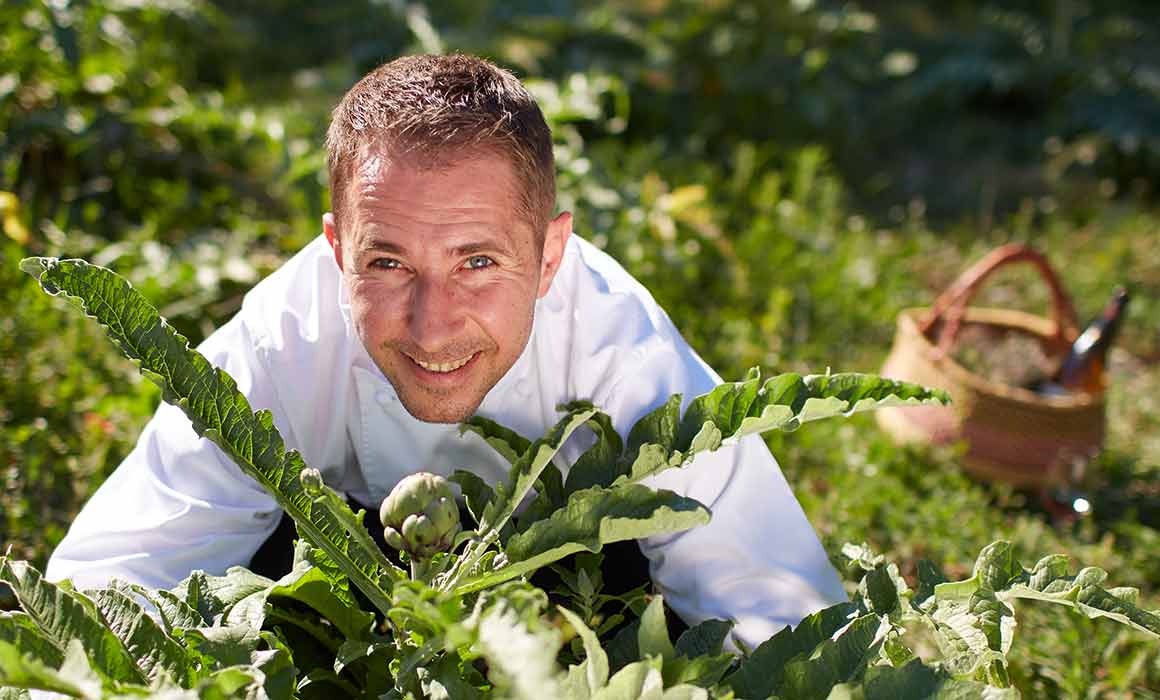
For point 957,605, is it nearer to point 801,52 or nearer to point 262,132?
point 262,132

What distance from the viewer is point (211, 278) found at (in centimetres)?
340

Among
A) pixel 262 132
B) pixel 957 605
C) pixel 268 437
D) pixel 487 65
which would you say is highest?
pixel 262 132

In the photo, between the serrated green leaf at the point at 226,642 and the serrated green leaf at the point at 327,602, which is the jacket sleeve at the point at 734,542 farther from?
the serrated green leaf at the point at 226,642

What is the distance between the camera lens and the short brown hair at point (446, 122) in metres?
1.69

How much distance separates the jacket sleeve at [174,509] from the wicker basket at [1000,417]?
1.88 meters

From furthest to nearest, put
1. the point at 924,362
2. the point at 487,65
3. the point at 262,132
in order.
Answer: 1. the point at 262,132
2. the point at 924,362
3. the point at 487,65

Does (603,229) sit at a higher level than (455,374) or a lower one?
higher

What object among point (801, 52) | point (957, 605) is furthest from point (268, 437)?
point (801, 52)

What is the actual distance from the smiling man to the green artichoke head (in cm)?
32

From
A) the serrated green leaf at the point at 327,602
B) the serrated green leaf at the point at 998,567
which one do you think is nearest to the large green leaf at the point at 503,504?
the serrated green leaf at the point at 327,602

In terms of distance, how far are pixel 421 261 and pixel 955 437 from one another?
1.93 m

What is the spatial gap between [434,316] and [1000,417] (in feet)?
6.28

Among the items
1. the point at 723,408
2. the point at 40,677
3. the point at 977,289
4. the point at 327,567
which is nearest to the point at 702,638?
the point at 723,408

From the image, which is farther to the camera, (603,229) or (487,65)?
(603,229)
